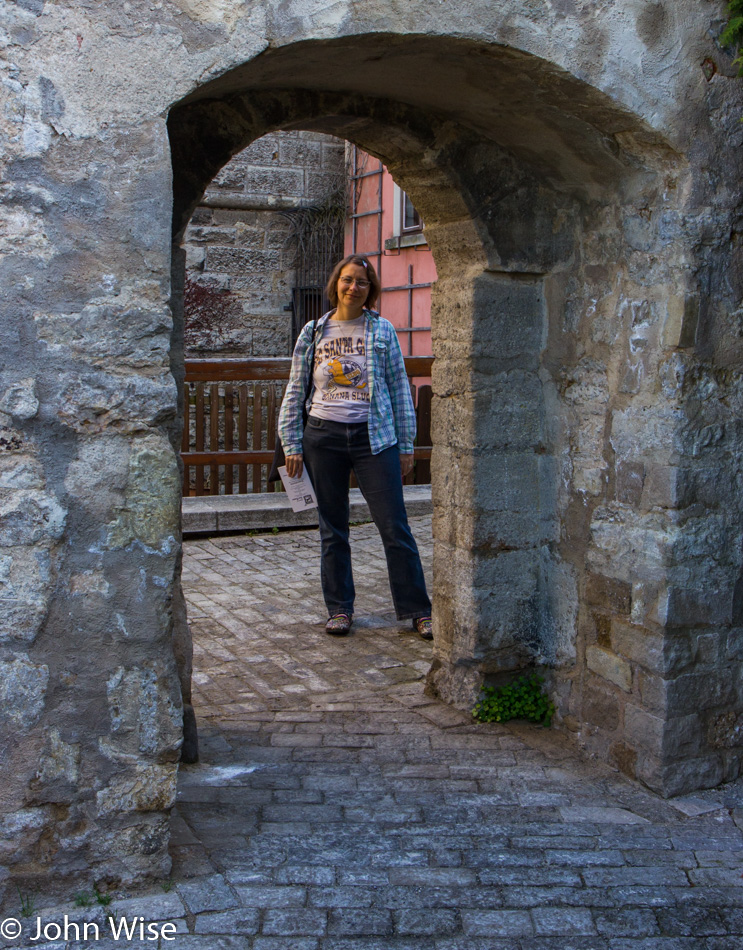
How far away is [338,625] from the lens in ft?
17.6

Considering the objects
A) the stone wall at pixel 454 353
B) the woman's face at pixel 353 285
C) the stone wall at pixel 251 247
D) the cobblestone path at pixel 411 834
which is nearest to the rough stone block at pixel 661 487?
the stone wall at pixel 454 353

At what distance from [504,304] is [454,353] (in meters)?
0.28

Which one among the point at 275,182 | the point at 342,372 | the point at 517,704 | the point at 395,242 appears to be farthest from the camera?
the point at 395,242

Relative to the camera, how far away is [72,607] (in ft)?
9.07

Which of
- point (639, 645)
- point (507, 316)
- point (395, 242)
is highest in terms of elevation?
point (395, 242)

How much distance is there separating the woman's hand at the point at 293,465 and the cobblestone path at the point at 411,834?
3.15 feet

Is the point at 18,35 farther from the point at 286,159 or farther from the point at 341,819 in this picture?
the point at 286,159

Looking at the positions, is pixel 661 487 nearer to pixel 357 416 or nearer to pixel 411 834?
pixel 411 834

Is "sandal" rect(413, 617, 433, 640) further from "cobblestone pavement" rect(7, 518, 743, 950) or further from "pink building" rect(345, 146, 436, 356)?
"pink building" rect(345, 146, 436, 356)

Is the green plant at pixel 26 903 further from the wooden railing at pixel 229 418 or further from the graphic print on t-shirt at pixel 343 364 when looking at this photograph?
the wooden railing at pixel 229 418

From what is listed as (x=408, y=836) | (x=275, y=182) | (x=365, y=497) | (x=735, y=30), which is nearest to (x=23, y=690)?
(x=408, y=836)

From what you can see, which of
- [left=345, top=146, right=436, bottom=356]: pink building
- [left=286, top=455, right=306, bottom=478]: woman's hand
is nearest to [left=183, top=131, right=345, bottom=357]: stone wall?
[left=345, top=146, right=436, bottom=356]: pink building

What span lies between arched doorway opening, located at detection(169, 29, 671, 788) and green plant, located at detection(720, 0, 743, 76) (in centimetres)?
39

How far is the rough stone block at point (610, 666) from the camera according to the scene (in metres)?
3.69
